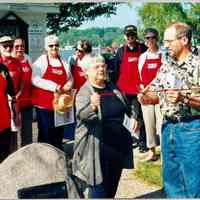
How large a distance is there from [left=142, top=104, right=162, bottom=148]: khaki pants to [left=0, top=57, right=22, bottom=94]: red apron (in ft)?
5.33

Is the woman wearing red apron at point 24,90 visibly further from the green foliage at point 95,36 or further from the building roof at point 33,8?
the building roof at point 33,8

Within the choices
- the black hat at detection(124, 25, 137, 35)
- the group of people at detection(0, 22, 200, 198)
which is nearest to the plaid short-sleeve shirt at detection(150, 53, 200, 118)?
the group of people at detection(0, 22, 200, 198)

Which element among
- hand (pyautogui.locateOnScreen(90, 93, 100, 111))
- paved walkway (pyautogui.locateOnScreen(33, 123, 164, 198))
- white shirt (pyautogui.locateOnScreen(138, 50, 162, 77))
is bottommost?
paved walkway (pyautogui.locateOnScreen(33, 123, 164, 198))

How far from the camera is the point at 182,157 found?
15.6 feet

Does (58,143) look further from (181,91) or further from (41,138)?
(181,91)

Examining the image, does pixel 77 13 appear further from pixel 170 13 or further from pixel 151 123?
pixel 151 123

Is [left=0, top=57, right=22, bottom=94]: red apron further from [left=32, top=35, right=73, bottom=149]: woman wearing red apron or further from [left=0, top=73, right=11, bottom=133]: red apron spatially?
[left=0, top=73, right=11, bottom=133]: red apron

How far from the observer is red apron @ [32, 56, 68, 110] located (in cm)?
650

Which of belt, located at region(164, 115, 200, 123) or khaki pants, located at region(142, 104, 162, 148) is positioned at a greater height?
belt, located at region(164, 115, 200, 123)

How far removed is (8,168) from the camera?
462cm

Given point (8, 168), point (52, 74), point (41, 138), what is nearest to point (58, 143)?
point (41, 138)

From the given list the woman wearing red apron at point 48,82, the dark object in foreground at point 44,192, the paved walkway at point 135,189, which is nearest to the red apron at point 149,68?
the woman wearing red apron at point 48,82

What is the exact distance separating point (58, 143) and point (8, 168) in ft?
7.45

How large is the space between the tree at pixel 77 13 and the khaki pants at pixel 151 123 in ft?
4.71
